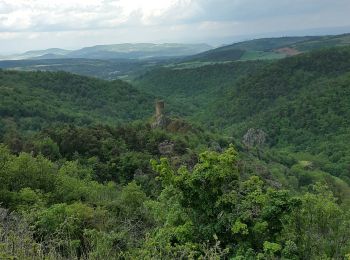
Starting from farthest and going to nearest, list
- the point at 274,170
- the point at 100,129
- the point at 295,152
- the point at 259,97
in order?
the point at 259,97
the point at 295,152
the point at 274,170
the point at 100,129

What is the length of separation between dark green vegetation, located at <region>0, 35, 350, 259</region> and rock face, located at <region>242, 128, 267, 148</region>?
1.84ft

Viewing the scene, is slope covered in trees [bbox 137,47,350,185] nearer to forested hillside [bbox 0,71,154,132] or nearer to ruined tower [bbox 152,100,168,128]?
forested hillside [bbox 0,71,154,132]

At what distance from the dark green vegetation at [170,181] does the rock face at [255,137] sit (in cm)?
56

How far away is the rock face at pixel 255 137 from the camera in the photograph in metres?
105

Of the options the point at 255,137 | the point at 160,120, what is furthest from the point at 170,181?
the point at 255,137

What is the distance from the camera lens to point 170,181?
53.8 feet

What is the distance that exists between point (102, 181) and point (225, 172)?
26.9m

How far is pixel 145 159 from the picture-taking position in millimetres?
44219

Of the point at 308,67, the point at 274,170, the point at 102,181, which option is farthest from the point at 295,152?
the point at 102,181

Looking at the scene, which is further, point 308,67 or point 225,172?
point 308,67

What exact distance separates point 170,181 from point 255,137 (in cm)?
9226

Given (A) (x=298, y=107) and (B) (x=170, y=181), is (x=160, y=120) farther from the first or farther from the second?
(A) (x=298, y=107)

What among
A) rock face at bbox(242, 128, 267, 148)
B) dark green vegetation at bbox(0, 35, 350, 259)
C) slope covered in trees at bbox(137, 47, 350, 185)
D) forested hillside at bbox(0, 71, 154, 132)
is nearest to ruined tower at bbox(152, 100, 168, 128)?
dark green vegetation at bbox(0, 35, 350, 259)

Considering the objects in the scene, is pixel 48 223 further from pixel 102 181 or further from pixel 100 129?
pixel 100 129
